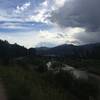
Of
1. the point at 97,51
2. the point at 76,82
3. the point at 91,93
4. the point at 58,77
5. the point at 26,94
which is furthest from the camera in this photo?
the point at 97,51

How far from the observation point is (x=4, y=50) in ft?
342

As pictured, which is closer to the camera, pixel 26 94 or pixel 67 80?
pixel 26 94

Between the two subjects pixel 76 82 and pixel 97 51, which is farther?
pixel 97 51

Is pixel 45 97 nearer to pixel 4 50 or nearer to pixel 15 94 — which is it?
pixel 15 94

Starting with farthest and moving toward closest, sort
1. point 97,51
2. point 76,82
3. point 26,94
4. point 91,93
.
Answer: point 97,51, point 76,82, point 91,93, point 26,94

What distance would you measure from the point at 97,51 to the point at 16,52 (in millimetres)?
33489

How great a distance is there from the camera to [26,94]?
40.4 feet

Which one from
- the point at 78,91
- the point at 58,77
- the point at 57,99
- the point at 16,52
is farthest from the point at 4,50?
the point at 57,99

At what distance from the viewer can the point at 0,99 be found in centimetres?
1252

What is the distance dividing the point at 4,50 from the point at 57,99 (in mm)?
92042

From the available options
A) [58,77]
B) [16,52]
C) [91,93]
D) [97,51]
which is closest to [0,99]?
[91,93]

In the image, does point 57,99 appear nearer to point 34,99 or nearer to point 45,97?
point 45,97

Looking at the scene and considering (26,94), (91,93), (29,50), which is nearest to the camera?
(26,94)

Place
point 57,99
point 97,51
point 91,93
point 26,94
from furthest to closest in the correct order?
point 97,51 < point 91,93 < point 57,99 < point 26,94
